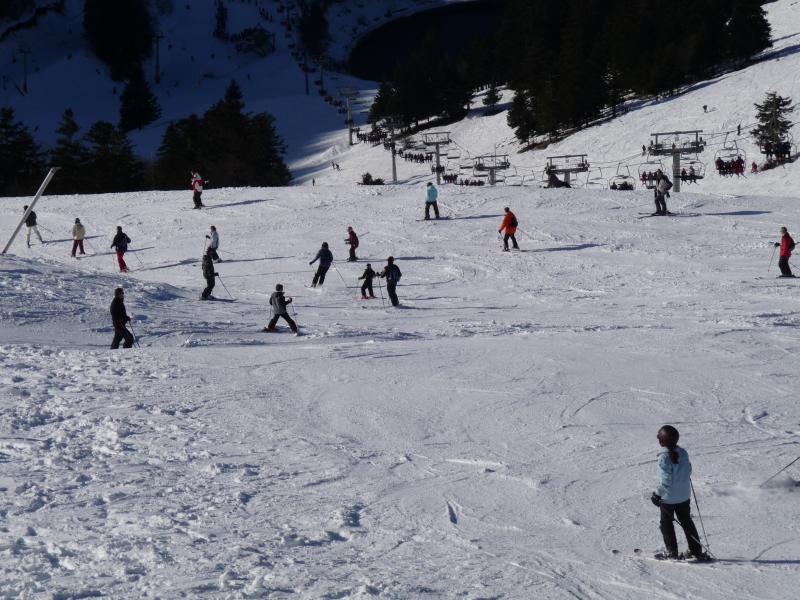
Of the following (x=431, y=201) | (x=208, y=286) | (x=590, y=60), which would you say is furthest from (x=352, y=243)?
(x=590, y=60)

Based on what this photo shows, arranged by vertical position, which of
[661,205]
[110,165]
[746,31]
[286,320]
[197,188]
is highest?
[746,31]

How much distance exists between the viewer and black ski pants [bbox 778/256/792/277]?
20047 mm

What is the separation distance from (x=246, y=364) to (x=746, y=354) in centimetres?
760

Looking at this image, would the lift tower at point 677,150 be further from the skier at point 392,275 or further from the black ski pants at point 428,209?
the skier at point 392,275

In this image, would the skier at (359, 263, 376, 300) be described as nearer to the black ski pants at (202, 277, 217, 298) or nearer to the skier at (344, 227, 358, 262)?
the black ski pants at (202, 277, 217, 298)

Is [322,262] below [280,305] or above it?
above

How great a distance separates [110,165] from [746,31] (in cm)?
4169

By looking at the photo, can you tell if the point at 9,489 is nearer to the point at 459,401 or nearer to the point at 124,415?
the point at 124,415

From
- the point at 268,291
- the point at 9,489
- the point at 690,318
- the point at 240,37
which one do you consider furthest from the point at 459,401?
the point at 240,37

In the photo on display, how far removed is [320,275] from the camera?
22.3 metres

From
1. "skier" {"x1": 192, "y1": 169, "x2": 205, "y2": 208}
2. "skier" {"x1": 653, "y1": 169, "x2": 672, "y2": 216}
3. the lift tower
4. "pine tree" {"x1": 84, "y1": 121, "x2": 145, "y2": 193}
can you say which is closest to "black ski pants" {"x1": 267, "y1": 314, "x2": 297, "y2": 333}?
"skier" {"x1": 653, "y1": 169, "x2": 672, "y2": 216}

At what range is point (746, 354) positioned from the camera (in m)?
14.0

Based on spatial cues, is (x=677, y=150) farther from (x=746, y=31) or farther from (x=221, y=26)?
(x=221, y=26)

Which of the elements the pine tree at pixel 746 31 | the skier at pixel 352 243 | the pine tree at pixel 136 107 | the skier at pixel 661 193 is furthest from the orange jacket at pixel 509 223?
the pine tree at pixel 136 107
